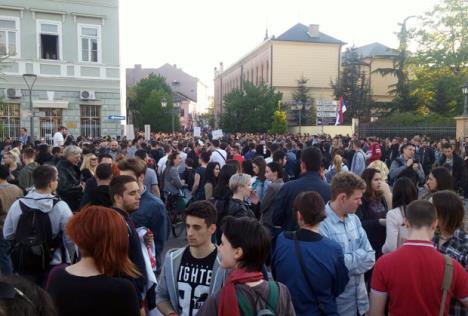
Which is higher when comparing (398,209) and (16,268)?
(398,209)

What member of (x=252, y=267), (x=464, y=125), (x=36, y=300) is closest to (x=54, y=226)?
(x=252, y=267)

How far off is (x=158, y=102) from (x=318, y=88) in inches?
889

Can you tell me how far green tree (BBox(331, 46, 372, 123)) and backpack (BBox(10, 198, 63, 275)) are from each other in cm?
4842

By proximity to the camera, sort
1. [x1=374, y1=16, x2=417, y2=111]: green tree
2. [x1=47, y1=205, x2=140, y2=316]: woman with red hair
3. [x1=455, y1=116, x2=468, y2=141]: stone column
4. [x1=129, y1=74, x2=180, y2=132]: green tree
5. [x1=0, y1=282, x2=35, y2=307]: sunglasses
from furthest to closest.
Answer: [x1=129, y1=74, x2=180, y2=132]: green tree
[x1=374, y1=16, x2=417, y2=111]: green tree
[x1=455, y1=116, x2=468, y2=141]: stone column
[x1=47, y1=205, x2=140, y2=316]: woman with red hair
[x1=0, y1=282, x2=35, y2=307]: sunglasses

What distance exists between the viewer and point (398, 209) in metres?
4.47

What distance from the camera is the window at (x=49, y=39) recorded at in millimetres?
27125

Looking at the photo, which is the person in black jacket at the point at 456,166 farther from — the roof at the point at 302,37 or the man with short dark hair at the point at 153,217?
the roof at the point at 302,37

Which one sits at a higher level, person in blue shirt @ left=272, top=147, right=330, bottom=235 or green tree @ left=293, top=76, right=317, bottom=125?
green tree @ left=293, top=76, right=317, bottom=125

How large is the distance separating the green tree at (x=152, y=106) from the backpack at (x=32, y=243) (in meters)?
52.8

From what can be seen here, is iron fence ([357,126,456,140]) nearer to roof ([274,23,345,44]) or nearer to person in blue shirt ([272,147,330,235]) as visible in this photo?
person in blue shirt ([272,147,330,235])

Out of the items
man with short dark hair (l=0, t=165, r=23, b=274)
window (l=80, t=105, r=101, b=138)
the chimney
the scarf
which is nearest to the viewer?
the scarf

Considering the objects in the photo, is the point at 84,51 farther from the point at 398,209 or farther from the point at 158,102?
the point at 158,102

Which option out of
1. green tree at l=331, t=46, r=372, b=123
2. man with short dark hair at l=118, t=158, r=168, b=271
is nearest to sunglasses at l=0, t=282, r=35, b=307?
man with short dark hair at l=118, t=158, r=168, b=271

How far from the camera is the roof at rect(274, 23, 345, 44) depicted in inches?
2346
